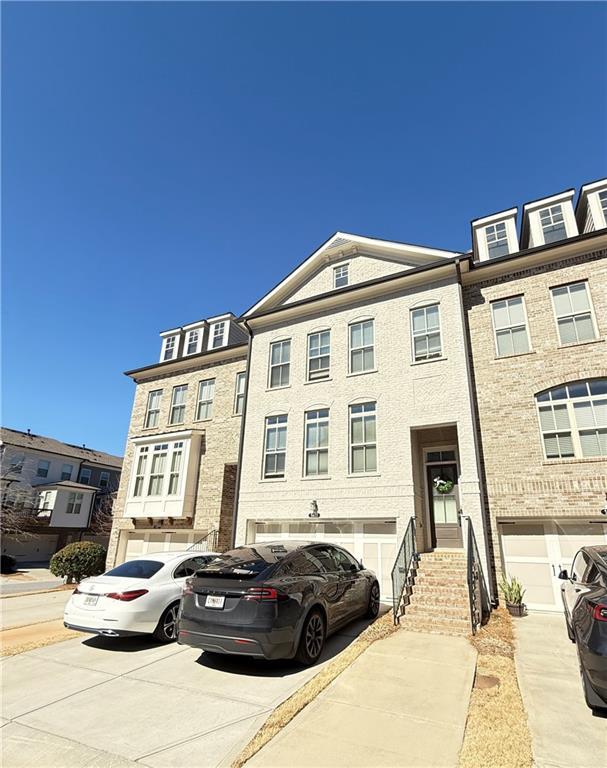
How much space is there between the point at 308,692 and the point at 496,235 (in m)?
14.7

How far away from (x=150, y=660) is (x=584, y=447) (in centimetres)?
1066

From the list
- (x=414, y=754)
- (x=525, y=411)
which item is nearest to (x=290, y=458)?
(x=525, y=411)

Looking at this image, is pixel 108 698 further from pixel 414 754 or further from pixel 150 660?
pixel 414 754

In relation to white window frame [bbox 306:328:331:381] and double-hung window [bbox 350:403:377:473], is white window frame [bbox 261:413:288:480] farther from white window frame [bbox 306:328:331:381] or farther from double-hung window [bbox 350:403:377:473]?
double-hung window [bbox 350:403:377:473]

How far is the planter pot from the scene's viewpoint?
9.34 m

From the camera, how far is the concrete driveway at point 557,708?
370 cm

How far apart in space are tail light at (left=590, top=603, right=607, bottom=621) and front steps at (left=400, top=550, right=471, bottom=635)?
4087mm

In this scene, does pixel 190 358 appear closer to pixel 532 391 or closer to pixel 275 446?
pixel 275 446

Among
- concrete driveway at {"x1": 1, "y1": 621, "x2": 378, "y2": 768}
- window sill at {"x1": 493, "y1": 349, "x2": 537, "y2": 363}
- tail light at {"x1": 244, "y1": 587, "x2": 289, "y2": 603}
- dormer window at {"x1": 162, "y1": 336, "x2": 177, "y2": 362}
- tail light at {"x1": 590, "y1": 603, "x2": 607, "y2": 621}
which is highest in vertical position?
dormer window at {"x1": 162, "y1": 336, "x2": 177, "y2": 362}

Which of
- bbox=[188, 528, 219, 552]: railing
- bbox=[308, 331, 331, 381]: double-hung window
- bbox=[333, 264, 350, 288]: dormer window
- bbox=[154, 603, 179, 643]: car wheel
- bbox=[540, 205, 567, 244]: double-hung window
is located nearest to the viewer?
bbox=[154, 603, 179, 643]: car wheel

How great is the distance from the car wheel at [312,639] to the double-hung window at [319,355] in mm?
8992

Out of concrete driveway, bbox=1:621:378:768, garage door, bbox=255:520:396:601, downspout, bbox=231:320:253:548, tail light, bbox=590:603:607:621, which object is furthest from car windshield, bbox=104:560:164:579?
tail light, bbox=590:603:607:621

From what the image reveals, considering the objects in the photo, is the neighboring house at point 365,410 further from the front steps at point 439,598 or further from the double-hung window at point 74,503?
the double-hung window at point 74,503

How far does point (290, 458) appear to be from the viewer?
544 inches
